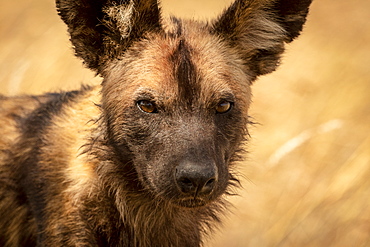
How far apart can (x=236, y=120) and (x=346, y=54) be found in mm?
5772

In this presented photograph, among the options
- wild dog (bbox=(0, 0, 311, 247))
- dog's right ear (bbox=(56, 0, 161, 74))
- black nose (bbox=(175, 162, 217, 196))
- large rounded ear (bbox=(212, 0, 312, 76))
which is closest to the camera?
black nose (bbox=(175, 162, 217, 196))

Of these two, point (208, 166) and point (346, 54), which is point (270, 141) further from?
point (208, 166)

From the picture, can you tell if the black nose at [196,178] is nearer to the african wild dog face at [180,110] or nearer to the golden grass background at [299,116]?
the african wild dog face at [180,110]

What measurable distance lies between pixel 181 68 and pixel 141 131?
460 millimetres

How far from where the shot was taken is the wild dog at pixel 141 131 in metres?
3.81

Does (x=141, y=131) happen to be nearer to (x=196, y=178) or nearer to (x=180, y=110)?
(x=180, y=110)

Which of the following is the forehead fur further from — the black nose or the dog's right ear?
the black nose

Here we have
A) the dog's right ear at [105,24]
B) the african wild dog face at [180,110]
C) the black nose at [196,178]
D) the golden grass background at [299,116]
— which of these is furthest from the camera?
the golden grass background at [299,116]

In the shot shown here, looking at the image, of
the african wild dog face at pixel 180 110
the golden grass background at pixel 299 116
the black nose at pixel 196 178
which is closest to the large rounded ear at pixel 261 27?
the african wild dog face at pixel 180 110

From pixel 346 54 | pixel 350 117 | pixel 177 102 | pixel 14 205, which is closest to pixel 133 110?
pixel 177 102

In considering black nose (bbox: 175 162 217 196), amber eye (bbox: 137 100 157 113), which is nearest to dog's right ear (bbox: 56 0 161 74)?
amber eye (bbox: 137 100 157 113)

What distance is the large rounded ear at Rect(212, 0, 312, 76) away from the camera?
422 cm

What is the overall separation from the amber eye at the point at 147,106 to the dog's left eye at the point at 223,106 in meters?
0.41

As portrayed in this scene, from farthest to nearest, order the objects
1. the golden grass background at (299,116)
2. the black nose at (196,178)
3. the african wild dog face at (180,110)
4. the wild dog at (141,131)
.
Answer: the golden grass background at (299,116), the wild dog at (141,131), the african wild dog face at (180,110), the black nose at (196,178)
